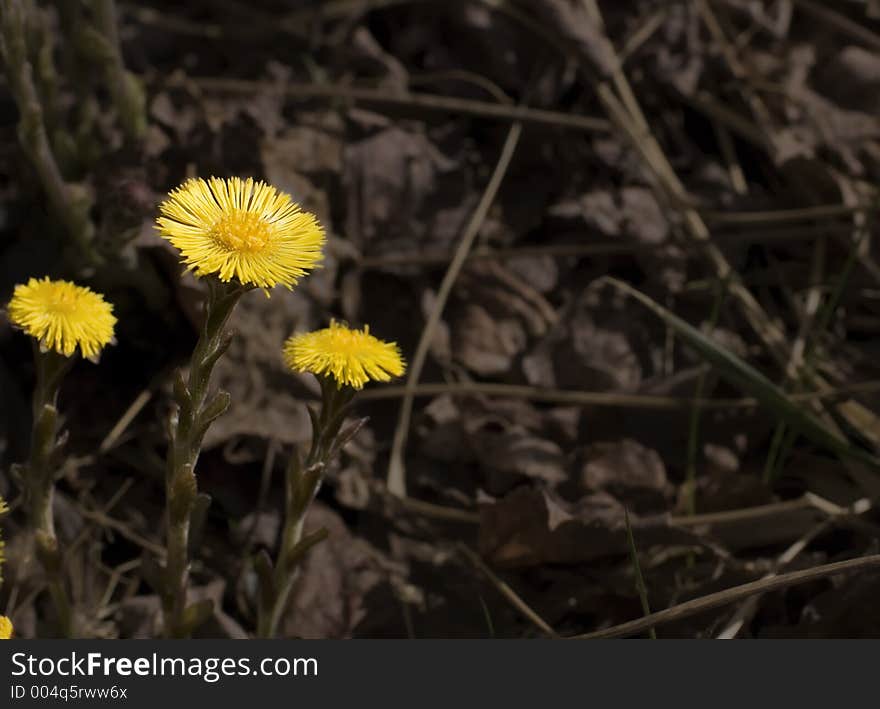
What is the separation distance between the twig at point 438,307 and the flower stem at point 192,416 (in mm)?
592

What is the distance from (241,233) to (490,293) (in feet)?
3.51

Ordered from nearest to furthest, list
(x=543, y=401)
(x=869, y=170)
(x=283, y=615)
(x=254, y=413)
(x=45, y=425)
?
1. (x=45, y=425)
2. (x=283, y=615)
3. (x=254, y=413)
4. (x=543, y=401)
5. (x=869, y=170)

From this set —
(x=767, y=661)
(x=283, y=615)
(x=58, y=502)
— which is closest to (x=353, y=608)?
(x=283, y=615)

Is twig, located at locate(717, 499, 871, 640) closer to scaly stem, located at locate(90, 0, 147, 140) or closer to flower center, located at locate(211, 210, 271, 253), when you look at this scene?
flower center, located at locate(211, 210, 271, 253)

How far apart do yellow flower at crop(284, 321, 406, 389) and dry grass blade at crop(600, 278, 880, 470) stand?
685mm

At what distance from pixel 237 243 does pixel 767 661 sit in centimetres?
101

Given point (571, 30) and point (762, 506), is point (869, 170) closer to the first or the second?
point (571, 30)

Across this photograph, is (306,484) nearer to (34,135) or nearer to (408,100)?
(34,135)

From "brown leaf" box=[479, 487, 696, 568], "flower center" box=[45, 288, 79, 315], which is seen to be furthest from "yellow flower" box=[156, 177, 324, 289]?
"brown leaf" box=[479, 487, 696, 568]

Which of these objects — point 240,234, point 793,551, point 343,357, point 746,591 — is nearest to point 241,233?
point 240,234

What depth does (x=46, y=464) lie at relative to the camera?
63.2 inches

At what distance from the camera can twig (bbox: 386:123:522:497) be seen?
2.11 meters

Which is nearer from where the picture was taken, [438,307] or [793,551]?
[793,551]

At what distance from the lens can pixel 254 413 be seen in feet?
6.85
